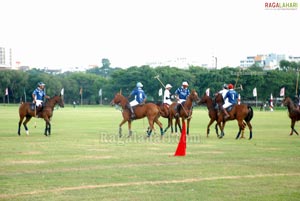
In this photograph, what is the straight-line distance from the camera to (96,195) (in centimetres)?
1110

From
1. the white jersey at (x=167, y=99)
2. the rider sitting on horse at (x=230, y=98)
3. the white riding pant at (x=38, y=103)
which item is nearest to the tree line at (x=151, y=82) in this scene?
the white jersey at (x=167, y=99)

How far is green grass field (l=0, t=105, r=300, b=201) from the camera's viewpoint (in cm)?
1138

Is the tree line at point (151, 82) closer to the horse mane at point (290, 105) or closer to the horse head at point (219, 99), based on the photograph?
the horse mane at point (290, 105)

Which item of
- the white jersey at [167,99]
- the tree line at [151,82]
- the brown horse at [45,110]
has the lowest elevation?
the brown horse at [45,110]

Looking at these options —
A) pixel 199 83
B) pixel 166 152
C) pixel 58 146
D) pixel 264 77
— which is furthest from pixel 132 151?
pixel 199 83

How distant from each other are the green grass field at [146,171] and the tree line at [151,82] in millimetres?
73861

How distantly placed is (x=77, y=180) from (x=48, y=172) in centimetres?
152

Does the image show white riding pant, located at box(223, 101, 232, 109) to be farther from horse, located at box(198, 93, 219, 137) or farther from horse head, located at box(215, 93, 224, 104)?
horse, located at box(198, 93, 219, 137)

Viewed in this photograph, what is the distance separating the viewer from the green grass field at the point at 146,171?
11375 millimetres

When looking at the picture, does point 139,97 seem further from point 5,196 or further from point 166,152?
point 5,196

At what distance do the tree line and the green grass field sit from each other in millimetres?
73861

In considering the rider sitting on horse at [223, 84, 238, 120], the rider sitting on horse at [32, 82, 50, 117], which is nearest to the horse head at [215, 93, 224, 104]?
the rider sitting on horse at [223, 84, 238, 120]

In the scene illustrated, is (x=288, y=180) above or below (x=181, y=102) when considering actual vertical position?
below

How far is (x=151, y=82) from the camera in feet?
373
